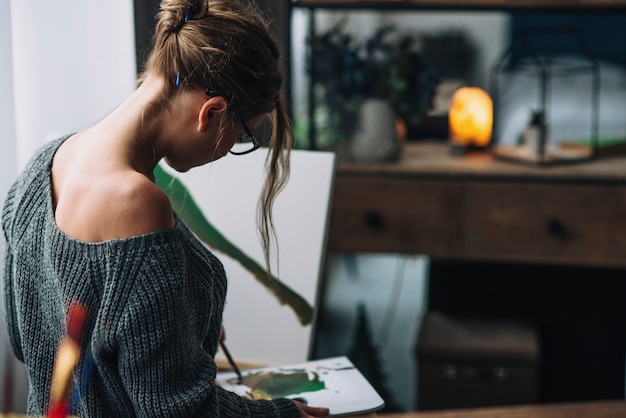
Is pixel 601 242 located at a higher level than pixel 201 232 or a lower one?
lower

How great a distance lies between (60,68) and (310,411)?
3.03ft

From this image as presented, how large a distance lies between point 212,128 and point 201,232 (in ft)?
1.94

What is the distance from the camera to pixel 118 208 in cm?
93

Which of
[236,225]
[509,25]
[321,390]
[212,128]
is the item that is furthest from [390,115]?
[212,128]

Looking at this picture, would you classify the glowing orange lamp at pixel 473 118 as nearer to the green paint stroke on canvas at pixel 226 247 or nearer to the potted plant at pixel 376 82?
the potted plant at pixel 376 82

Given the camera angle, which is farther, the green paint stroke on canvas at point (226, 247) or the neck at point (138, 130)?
the green paint stroke on canvas at point (226, 247)

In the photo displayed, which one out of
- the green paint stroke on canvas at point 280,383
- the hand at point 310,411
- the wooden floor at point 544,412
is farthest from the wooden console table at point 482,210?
the hand at point 310,411

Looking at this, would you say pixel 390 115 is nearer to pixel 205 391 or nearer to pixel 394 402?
pixel 394 402

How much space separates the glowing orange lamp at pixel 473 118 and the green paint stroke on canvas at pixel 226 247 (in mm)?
1002

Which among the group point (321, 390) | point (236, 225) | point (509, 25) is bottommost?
point (321, 390)

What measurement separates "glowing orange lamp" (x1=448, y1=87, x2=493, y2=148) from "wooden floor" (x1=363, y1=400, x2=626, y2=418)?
2.43 feet

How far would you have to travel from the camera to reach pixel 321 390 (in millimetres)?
1363

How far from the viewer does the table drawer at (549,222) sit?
219 centimetres

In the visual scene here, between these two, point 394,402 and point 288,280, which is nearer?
point 288,280
